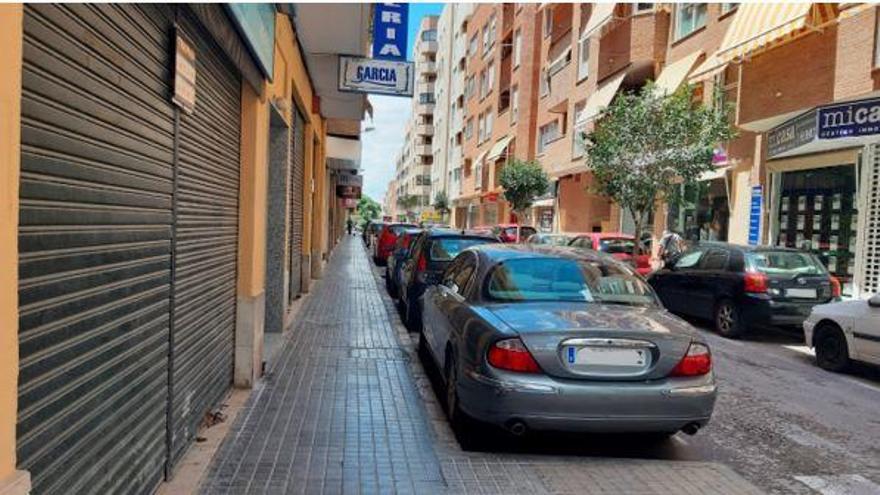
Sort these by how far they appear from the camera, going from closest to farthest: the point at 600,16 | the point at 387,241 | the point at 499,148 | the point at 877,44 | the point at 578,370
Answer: the point at 578,370 < the point at 877,44 < the point at 600,16 < the point at 387,241 < the point at 499,148

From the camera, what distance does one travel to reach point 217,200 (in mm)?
5746

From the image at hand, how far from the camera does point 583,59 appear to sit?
3002 cm

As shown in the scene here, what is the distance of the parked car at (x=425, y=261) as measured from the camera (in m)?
10.8

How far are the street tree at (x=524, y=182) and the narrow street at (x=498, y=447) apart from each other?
24.7m

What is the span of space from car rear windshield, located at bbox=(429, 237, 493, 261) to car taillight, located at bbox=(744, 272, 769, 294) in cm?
422

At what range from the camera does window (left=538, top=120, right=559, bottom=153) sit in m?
34.2

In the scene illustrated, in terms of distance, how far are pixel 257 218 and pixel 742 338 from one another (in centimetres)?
824

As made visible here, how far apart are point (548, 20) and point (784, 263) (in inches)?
1099

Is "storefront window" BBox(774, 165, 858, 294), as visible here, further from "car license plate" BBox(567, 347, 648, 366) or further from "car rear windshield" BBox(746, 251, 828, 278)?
"car license plate" BBox(567, 347, 648, 366)

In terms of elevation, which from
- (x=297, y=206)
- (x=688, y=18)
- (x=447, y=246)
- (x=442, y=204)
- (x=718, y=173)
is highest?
(x=688, y=18)

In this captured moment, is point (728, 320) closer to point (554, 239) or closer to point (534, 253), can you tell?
point (534, 253)

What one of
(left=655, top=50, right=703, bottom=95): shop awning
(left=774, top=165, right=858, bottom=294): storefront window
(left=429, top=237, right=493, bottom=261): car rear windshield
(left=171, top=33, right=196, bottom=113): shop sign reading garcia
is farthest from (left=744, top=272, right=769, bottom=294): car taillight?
(left=655, top=50, right=703, bottom=95): shop awning

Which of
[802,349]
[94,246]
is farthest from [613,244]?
[94,246]

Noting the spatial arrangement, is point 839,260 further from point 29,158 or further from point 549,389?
point 29,158
